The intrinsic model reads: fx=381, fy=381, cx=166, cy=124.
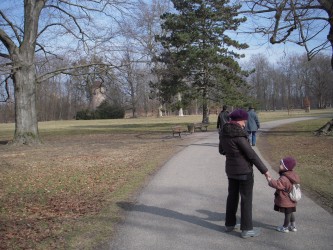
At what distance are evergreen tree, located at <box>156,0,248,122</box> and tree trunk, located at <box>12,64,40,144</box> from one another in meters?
15.7

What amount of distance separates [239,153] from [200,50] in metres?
30.2

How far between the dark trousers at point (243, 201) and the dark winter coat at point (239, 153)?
0.16 m

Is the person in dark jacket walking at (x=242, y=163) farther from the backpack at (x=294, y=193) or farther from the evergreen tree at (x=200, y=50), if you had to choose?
the evergreen tree at (x=200, y=50)

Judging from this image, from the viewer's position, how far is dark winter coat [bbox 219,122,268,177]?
5285 millimetres

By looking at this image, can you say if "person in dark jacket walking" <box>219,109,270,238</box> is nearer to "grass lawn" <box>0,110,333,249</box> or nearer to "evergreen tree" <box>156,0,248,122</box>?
"grass lawn" <box>0,110,333,249</box>

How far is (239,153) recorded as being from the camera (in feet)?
17.6

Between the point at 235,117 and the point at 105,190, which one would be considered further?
the point at 105,190

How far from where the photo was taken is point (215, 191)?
8312 millimetres

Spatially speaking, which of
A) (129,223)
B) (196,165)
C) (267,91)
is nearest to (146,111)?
(267,91)

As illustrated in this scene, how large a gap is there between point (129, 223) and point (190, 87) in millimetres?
31651

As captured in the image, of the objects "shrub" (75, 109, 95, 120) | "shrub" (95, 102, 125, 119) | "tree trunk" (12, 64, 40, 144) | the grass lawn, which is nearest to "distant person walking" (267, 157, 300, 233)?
the grass lawn

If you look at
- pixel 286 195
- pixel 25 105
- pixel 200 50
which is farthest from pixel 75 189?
pixel 200 50

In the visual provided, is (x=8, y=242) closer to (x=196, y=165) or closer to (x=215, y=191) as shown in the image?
(x=215, y=191)

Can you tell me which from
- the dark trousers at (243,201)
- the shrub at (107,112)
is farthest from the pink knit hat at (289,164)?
the shrub at (107,112)
